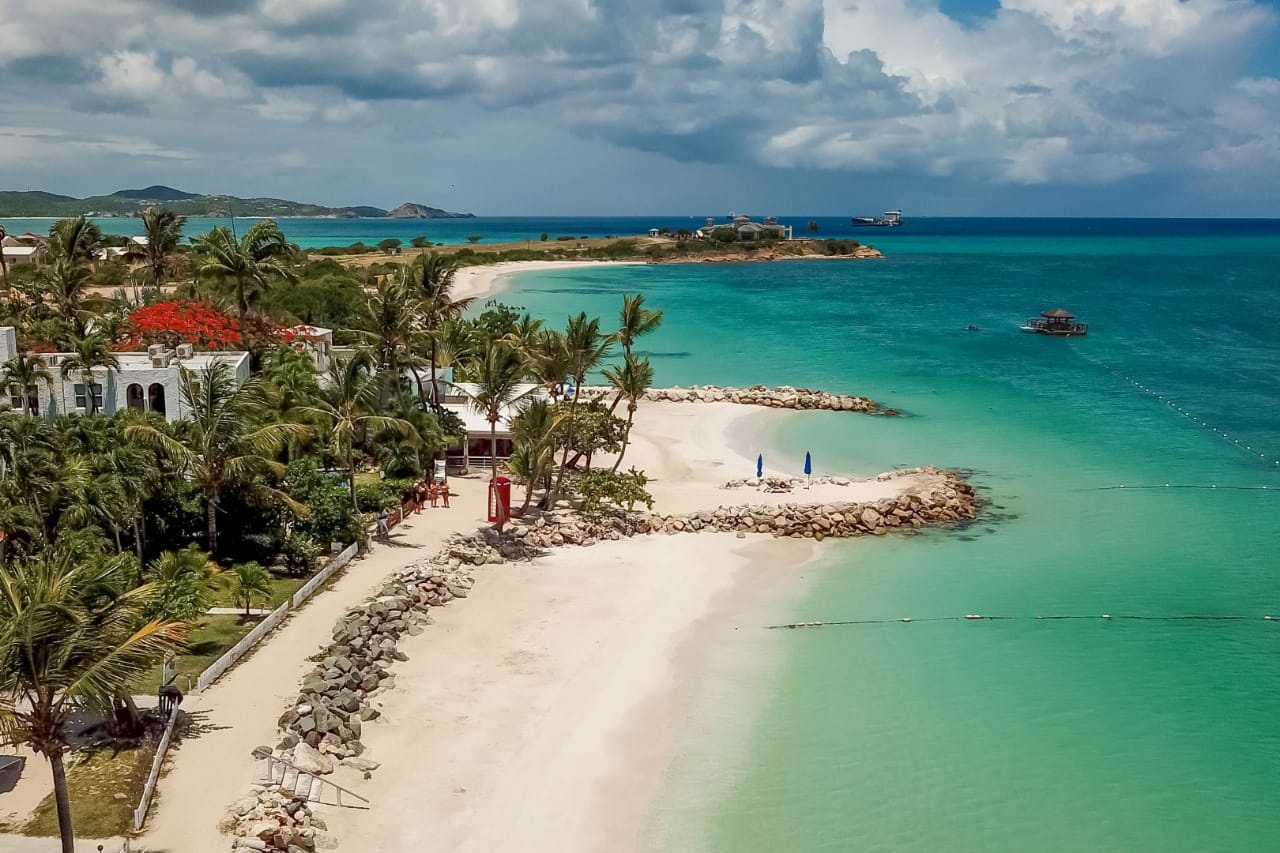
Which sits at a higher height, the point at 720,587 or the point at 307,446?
the point at 307,446

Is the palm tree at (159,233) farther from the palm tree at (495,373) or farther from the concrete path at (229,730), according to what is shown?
the concrete path at (229,730)

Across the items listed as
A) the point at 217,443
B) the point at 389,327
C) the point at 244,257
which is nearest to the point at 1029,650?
the point at 217,443

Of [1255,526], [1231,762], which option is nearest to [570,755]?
[1231,762]

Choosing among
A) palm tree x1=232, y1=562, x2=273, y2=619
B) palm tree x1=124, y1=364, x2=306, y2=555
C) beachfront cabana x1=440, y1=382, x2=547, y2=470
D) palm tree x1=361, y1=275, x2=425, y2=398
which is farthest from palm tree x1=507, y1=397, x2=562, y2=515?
palm tree x1=232, y1=562, x2=273, y2=619

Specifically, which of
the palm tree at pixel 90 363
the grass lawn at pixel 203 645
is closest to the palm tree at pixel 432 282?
the palm tree at pixel 90 363

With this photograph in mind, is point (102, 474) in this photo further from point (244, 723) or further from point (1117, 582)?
point (1117, 582)

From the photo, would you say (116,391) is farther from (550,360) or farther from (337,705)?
(337,705)
